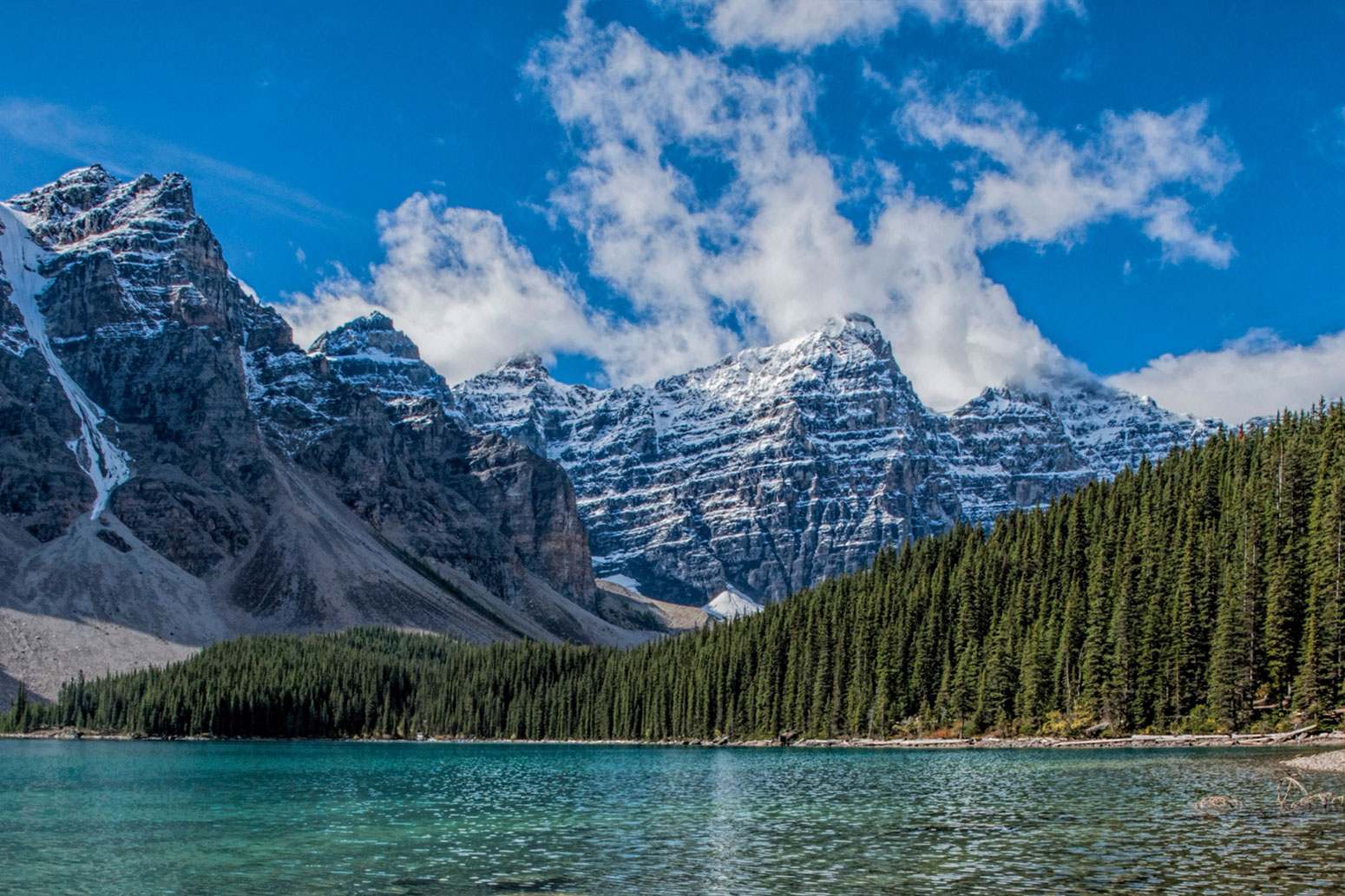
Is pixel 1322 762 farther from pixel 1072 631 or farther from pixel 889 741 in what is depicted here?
pixel 889 741

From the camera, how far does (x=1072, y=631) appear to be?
109 m

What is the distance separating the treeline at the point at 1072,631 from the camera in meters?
89.9

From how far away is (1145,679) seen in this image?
9856 centimetres

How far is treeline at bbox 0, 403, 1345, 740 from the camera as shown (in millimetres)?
89875

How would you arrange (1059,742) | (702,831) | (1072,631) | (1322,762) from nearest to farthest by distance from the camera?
(702,831) → (1322,762) → (1059,742) → (1072,631)

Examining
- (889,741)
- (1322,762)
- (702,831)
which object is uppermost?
(1322,762)

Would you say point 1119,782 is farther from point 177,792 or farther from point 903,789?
point 177,792

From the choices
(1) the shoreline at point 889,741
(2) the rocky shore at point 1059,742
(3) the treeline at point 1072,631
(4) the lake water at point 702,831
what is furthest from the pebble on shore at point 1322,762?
(3) the treeline at point 1072,631

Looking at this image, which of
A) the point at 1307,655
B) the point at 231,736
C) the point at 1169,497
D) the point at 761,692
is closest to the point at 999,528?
the point at 1169,497

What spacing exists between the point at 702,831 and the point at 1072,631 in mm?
72072

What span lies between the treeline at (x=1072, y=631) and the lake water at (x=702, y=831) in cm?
1282

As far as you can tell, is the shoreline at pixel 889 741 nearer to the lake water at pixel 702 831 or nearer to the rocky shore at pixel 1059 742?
the rocky shore at pixel 1059 742

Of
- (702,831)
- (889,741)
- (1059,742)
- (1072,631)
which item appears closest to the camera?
(702,831)

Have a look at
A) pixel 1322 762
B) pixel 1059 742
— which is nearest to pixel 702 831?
pixel 1322 762
